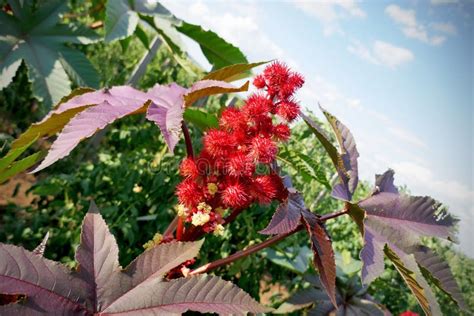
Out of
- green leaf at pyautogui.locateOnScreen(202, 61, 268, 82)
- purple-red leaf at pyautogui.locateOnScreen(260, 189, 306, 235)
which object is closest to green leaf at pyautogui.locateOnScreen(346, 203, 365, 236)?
purple-red leaf at pyautogui.locateOnScreen(260, 189, 306, 235)

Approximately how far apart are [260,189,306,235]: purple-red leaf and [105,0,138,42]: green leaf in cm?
105

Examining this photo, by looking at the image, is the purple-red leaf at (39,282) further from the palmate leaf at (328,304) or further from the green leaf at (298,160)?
the palmate leaf at (328,304)

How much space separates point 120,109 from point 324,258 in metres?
0.47

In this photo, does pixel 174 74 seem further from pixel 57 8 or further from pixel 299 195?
pixel 299 195

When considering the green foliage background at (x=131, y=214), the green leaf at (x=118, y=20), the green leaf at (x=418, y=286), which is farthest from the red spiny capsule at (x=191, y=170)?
the green leaf at (x=118, y=20)

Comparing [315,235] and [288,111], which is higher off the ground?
[288,111]

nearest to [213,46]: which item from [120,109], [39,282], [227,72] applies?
[227,72]

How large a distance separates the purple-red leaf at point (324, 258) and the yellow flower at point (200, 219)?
0.18 m

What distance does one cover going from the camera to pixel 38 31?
5.75 feet

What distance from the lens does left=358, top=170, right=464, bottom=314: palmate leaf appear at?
81cm

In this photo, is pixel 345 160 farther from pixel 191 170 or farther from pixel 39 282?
pixel 39 282

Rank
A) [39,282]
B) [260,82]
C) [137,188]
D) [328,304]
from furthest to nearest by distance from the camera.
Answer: [137,188]
[328,304]
[260,82]
[39,282]

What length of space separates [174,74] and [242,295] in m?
2.63

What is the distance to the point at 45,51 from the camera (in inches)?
67.4
